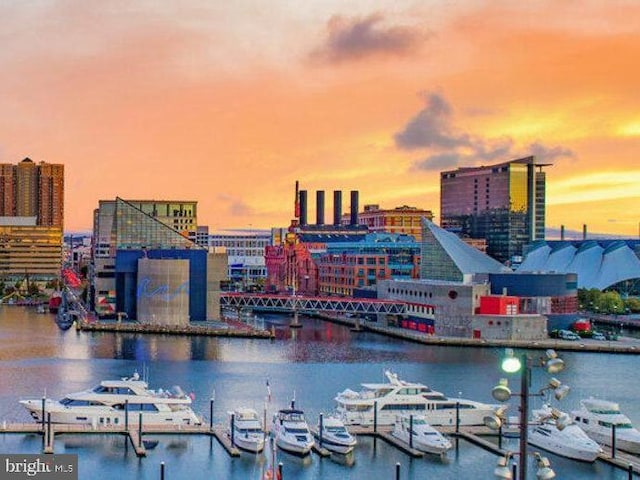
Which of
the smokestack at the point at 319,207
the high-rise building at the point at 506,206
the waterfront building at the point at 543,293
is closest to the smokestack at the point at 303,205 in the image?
the smokestack at the point at 319,207

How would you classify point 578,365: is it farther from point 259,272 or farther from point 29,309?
point 259,272

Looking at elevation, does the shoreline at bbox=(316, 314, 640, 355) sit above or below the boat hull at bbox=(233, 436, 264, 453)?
above

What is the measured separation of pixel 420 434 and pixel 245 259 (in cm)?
8915

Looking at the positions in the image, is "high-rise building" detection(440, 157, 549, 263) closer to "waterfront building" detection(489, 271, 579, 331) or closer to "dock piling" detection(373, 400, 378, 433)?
"waterfront building" detection(489, 271, 579, 331)

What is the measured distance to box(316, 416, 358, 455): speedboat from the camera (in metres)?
22.3

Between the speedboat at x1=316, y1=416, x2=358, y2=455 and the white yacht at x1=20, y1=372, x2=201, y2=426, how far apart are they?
11.4ft

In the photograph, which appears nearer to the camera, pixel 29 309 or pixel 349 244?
pixel 29 309

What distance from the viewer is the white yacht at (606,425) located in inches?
921

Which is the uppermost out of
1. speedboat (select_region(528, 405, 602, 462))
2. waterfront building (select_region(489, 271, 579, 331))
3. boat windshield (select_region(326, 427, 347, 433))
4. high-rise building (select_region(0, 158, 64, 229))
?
high-rise building (select_region(0, 158, 64, 229))

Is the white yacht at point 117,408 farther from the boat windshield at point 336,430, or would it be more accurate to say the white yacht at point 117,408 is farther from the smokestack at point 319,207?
the smokestack at point 319,207

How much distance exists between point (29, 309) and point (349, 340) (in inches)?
1465

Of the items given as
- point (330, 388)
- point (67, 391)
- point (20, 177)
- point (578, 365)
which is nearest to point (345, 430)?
point (330, 388)

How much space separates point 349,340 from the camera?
48219 mm

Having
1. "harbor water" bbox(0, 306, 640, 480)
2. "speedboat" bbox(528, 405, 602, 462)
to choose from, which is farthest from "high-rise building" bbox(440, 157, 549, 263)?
"speedboat" bbox(528, 405, 602, 462)
